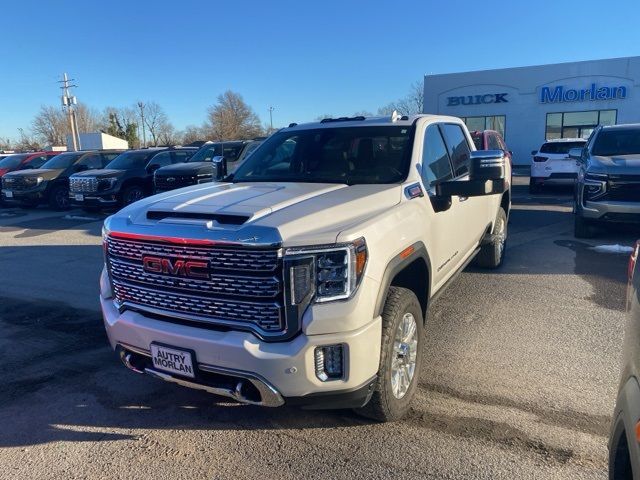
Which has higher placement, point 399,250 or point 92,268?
point 399,250

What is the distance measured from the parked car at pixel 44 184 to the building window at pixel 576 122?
25.8 m

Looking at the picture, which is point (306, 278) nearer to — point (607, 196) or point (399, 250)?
point (399, 250)

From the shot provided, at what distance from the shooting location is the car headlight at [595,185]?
7824 millimetres

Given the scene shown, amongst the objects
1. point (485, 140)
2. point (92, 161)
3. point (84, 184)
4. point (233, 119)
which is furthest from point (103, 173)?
point (233, 119)

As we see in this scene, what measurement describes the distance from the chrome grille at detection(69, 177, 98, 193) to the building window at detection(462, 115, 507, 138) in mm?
24583

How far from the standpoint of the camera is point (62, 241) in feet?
34.5

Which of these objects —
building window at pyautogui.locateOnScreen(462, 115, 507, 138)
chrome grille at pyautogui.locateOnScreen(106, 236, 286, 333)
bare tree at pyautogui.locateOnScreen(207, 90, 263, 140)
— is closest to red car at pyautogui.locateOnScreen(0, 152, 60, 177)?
chrome grille at pyautogui.locateOnScreen(106, 236, 286, 333)

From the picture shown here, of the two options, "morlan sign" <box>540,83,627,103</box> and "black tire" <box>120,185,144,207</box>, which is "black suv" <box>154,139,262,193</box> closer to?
"black tire" <box>120,185,144,207</box>

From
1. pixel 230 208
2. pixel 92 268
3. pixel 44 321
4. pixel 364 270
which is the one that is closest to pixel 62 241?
pixel 92 268

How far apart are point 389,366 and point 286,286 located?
33.0 inches

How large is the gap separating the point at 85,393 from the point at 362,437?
6.98 ft

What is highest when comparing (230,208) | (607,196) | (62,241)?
(230,208)

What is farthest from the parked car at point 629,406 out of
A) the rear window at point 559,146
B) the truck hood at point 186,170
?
the rear window at point 559,146

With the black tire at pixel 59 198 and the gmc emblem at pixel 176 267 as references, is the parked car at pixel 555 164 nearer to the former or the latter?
the gmc emblem at pixel 176 267
